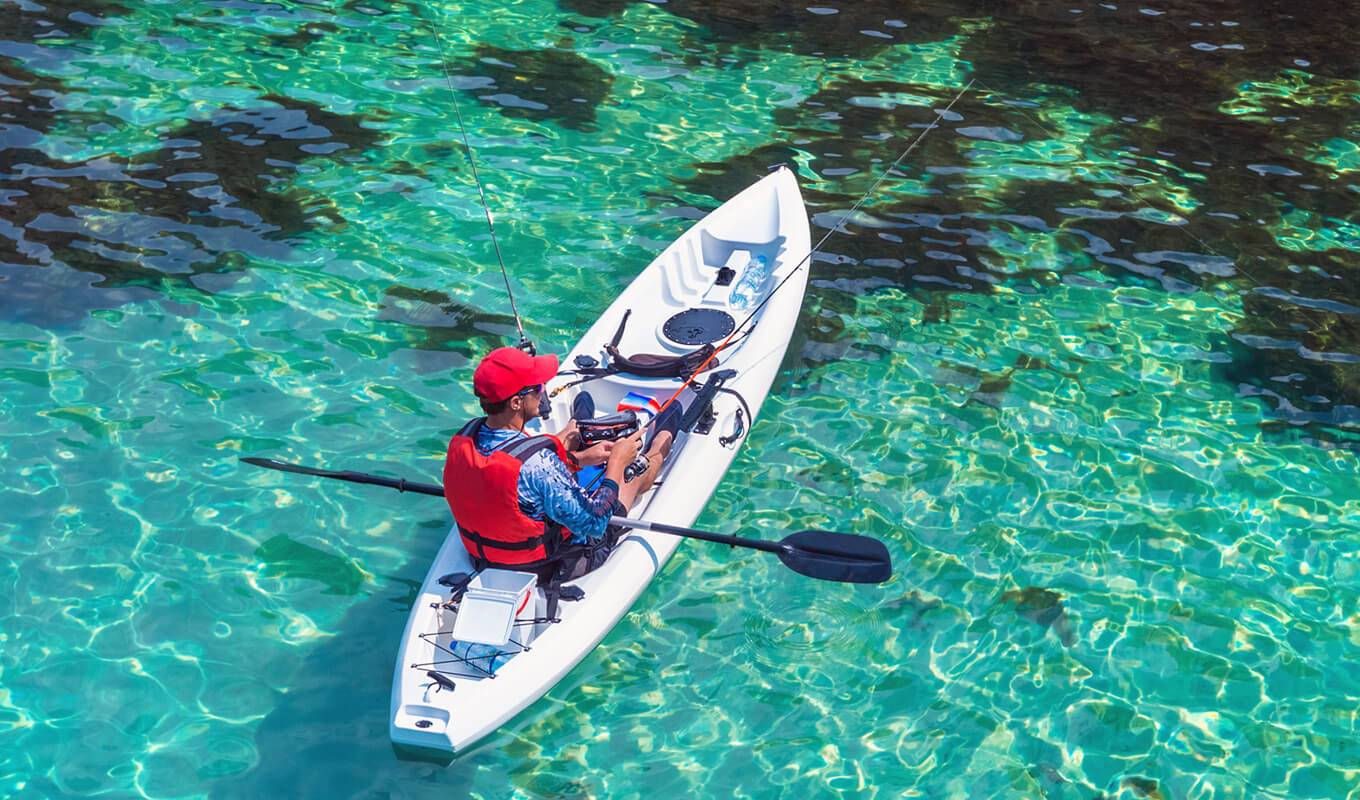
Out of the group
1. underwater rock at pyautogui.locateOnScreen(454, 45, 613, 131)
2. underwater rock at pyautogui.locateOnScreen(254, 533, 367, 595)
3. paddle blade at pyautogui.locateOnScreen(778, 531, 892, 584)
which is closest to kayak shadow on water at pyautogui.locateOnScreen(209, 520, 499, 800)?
underwater rock at pyautogui.locateOnScreen(254, 533, 367, 595)

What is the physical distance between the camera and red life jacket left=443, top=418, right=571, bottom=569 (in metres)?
5.15

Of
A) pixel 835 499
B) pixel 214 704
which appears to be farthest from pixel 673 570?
pixel 214 704

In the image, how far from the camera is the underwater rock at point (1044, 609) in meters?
6.04

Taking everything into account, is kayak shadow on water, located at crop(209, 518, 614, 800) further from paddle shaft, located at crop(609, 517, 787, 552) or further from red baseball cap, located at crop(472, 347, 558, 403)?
red baseball cap, located at crop(472, 347, 558, 403)

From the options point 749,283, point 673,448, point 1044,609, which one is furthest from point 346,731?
point 749,283

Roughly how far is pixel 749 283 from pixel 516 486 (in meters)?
3.63

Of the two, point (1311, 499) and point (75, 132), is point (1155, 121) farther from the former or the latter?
point (75, 132)

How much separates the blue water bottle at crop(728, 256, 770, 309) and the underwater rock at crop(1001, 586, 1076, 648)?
3001 mm

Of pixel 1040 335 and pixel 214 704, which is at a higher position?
pixel 1040 335

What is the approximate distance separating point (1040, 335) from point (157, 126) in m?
8.77

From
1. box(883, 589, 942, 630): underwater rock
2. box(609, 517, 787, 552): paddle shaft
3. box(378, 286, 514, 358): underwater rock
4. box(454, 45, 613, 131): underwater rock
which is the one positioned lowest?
box(883, 589, 942, 630): underwater rock

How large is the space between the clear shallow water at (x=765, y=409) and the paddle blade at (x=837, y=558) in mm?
470

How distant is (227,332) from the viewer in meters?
8.12

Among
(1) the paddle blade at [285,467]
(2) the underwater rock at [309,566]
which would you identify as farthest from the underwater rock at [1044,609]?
(1) the paddle blade at [285,467]
